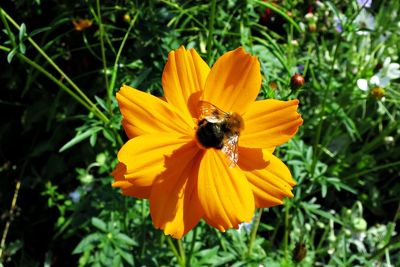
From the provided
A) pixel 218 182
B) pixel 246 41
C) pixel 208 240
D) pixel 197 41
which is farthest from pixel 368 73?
pixel 218 182

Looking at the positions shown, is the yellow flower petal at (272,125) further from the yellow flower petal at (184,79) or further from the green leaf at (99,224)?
the green leaf at (99,224)

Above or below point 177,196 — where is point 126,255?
below

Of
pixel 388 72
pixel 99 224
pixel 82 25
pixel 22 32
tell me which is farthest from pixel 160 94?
pixel 388 72

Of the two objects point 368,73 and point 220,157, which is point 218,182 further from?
point 368,73

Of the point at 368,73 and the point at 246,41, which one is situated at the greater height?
the point at 246,41

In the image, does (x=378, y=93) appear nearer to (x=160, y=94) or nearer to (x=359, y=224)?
(x=359, y=224)

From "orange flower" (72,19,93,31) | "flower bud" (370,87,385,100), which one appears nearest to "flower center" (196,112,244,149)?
"flower bud" (370,87,385,100)

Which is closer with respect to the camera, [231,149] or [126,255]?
[231,149]
